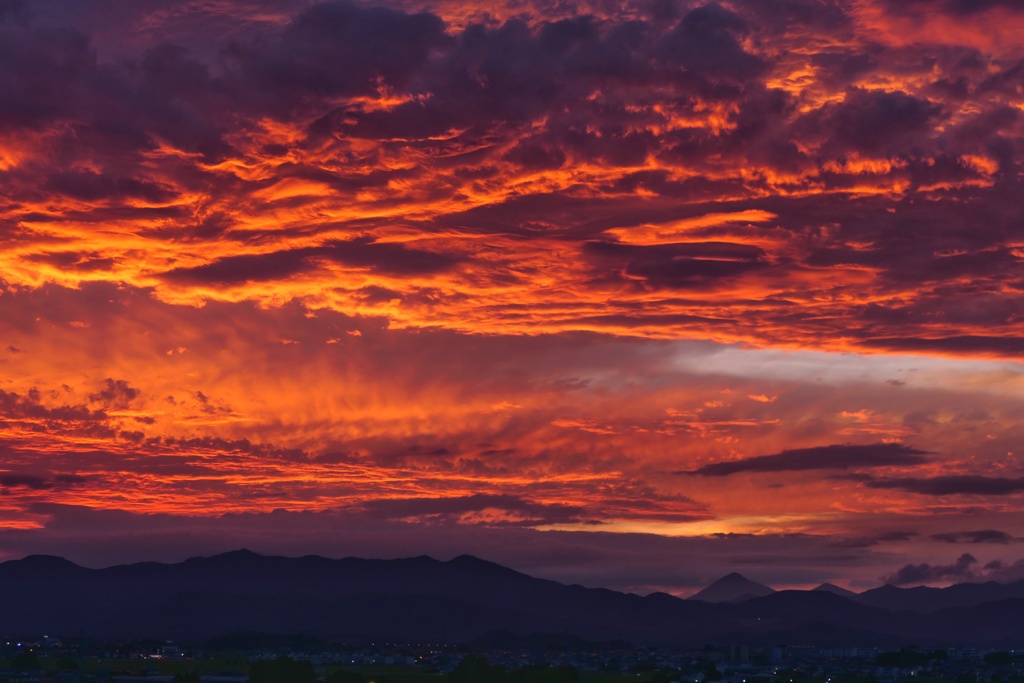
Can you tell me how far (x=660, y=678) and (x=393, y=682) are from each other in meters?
35.6

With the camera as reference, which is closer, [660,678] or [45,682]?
[45,682]

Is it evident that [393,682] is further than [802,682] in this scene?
No

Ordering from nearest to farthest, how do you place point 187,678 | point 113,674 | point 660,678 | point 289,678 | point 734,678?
point 289,678, point 187,678, point 660,678, point 113,674, point 734,678

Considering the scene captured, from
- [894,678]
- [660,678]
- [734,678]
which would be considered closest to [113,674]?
[660,678]

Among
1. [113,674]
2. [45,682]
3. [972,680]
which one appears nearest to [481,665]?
[45,682]

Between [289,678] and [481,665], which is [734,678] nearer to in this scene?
[481,665]

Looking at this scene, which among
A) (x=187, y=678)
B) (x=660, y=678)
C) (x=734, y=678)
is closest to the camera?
(x=187, y=678)

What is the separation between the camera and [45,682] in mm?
155750

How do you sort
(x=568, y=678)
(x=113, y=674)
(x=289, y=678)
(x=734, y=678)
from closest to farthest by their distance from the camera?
(x=289, y=678) < (x=568, y=678) < (x=113, y=674) < (x=734, y=678)

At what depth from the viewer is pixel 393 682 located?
155750mm

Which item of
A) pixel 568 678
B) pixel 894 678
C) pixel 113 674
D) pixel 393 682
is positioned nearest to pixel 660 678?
pixel 568 678

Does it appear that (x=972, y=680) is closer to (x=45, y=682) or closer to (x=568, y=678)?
(x=568, y=678)

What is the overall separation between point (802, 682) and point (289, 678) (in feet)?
287

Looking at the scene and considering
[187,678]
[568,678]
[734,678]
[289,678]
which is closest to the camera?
[289,678]
